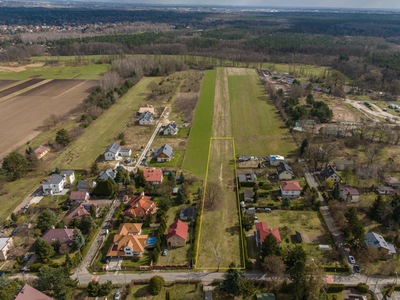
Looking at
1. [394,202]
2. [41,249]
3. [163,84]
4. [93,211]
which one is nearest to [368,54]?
[163,84]

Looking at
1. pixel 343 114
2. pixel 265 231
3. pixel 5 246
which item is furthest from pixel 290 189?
pixel 343 114

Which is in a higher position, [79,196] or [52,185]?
[52,185]

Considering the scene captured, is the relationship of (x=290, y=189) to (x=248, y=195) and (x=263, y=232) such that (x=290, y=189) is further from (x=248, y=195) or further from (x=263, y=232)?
(x=263, y=232)

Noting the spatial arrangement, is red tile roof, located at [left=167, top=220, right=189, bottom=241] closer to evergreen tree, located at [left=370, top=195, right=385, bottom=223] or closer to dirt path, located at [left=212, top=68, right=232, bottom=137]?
evergreen tree, located at [left=370, top=195, right=385, bottom=223]

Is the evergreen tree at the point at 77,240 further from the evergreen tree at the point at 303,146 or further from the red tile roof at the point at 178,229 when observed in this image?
the evergreen tree at the point at 303,146

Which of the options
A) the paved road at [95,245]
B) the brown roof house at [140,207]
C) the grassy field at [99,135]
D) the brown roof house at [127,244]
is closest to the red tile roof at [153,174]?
the brown roof house at [140,207]

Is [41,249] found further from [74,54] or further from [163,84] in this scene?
[74,54]

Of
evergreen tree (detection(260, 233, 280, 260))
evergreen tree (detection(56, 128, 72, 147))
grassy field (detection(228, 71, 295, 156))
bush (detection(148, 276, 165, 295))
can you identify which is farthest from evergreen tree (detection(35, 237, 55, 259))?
grassy field (detection(228, 71, 295, 156))
